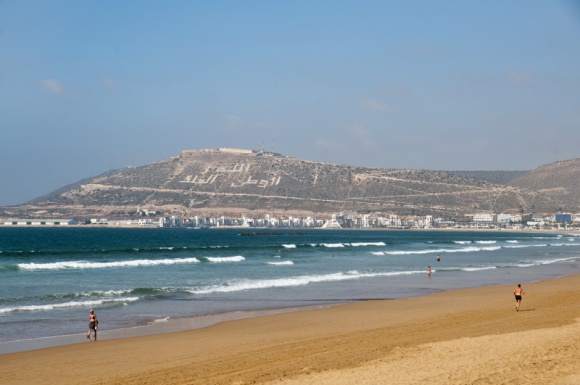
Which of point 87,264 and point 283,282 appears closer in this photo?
point 283,282

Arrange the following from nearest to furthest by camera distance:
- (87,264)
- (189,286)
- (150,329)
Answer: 1. (150,329)
2. (189,286)
3. (87,264)

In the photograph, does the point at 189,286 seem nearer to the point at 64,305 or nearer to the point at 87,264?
the point at 64,305

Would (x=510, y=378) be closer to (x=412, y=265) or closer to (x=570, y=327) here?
(x=570, y=327)

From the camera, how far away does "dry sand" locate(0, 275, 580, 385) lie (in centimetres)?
1311

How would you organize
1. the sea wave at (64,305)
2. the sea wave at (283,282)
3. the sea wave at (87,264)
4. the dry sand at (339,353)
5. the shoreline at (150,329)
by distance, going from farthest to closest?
the sea wave at (87,264)
the sea wave at (283,282)
the sea wave at (64,305)
the shoreline at (150,329)
the dry sand at (339,353)

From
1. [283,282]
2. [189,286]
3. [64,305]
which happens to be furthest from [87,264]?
[64,305]

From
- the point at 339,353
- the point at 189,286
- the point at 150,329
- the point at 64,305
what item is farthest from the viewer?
the point at 189,286

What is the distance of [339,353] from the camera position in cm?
1582

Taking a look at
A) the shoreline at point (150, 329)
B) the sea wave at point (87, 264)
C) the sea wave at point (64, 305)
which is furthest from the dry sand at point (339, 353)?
the sea wave at point (87, 264)

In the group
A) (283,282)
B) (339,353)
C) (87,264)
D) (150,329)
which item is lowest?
(283,282)

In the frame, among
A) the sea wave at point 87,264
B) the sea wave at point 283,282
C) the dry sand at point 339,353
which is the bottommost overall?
the sea wave at point 283,282

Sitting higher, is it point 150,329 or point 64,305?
point 64,305

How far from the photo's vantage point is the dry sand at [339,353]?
13.1 meters

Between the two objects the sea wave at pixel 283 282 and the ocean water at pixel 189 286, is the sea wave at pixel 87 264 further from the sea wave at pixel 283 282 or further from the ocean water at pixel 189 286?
the sea wave at pixel 283 282
